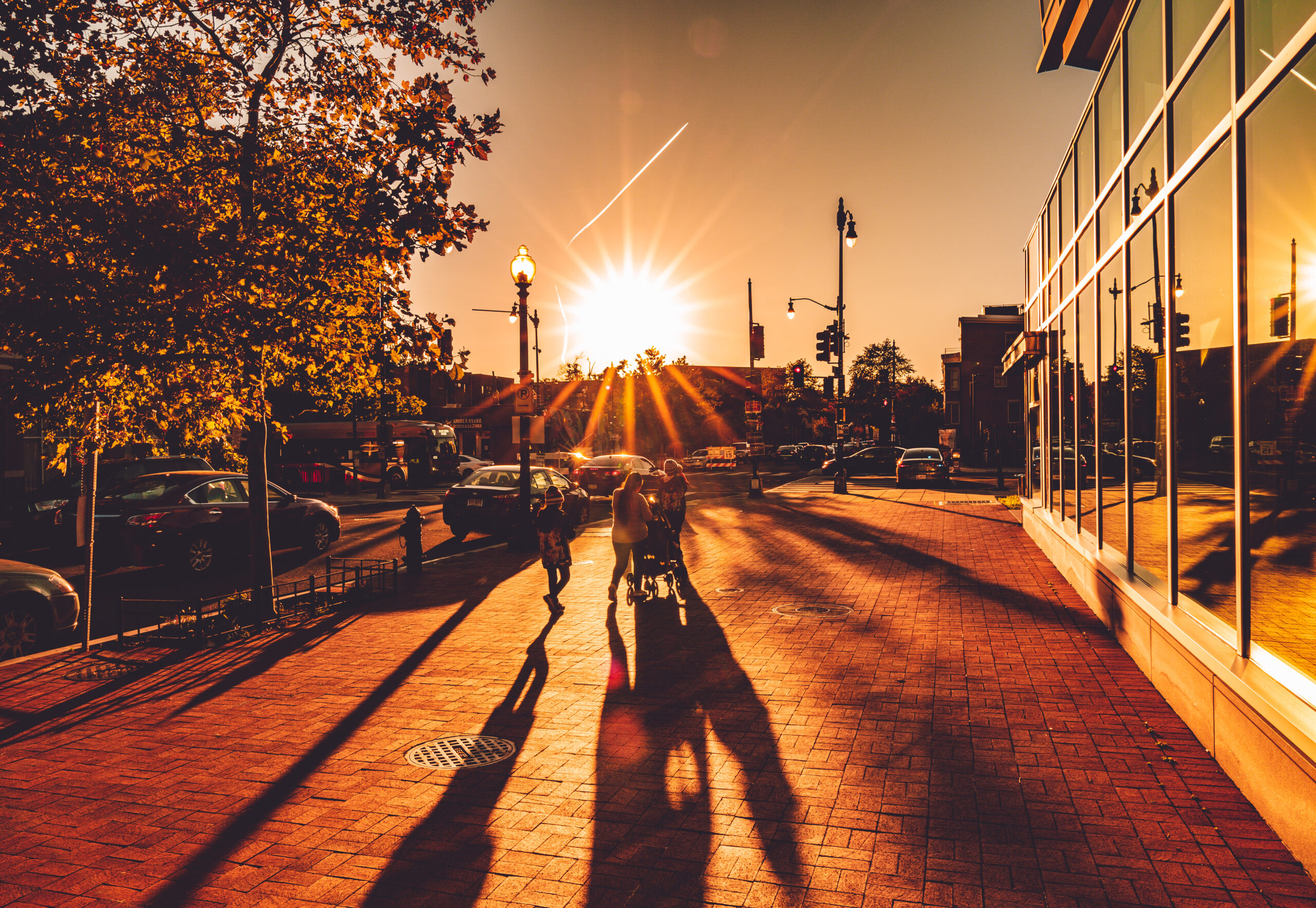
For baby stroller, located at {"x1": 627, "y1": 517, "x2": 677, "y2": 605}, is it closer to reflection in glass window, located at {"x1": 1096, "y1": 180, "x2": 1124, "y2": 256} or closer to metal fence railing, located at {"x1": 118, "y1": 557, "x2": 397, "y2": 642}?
metal fence railing, located at {"x1": 118, "y1": 557, "x2": 397, "y2": 642}

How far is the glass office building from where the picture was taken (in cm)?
433

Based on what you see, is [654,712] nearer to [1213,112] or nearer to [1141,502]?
[1141,502]

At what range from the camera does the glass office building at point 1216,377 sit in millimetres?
4332

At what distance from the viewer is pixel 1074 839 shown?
13.4 ft

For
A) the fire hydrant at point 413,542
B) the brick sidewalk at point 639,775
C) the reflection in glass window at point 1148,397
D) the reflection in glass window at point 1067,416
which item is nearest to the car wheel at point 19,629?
the brick sidewalk at point 639,775

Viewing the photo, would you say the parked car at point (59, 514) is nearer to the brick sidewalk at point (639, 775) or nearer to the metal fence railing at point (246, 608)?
the metal fence railing at point (246, 608)

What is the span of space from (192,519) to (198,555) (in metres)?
0.58

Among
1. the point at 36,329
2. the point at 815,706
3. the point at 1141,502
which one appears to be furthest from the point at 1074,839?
the point at 36,329

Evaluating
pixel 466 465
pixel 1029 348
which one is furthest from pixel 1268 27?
pixel 466 465

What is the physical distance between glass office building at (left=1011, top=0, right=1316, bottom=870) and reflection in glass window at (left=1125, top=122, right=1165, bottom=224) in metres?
0.03

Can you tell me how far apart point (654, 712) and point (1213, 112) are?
5.61 meters

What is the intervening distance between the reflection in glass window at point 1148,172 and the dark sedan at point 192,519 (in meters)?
11.4

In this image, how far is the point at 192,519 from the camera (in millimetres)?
13188

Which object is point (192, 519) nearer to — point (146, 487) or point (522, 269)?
point (146, 487)
